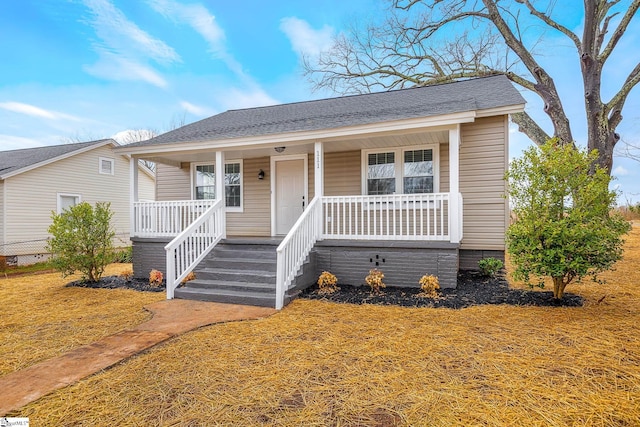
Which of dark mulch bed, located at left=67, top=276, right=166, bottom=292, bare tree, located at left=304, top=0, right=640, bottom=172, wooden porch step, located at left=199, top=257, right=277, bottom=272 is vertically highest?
bare tree, located at left=304, top=0, right=640, bottom=172

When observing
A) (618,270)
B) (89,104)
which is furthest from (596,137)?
(89,104)

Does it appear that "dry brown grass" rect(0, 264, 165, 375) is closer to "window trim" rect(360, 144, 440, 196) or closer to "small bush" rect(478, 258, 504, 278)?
"window trim" rect(360, 144, 440, 196)

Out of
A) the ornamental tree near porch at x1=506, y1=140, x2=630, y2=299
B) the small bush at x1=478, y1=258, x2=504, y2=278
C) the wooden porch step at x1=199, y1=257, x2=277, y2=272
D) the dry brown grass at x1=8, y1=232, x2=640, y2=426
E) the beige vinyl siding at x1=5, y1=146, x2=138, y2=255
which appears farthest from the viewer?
the beige vinyl siding at x1=5, y1=146, x2=138, y2=255

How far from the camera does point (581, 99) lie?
10.2 m

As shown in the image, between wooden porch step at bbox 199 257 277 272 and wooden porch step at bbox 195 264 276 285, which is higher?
wooden porch step at bbox 199 257 277 272

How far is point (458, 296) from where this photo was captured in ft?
17.4

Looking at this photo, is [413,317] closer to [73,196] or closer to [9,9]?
[9,9]

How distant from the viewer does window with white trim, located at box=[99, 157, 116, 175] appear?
14.6 metres

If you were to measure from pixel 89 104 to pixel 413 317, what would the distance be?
22.3 m

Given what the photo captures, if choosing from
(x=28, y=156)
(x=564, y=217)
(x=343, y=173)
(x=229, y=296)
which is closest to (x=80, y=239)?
(x=229, y=296)

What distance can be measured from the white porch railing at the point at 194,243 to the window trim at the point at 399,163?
338cm

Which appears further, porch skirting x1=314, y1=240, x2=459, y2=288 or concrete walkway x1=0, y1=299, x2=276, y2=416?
porch skirting x1=314, y1=240, x2=459, y2=288

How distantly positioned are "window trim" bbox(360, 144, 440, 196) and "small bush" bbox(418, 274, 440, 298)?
243 centimetres

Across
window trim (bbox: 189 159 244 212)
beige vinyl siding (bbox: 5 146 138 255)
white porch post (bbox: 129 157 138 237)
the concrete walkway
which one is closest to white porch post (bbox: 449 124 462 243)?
the concrete walkway
